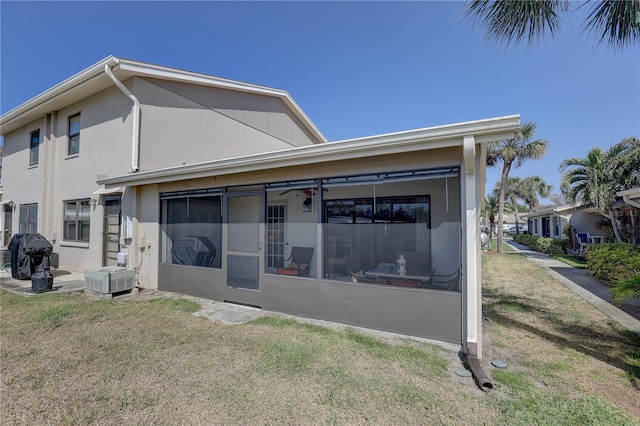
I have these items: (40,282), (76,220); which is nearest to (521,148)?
(76,220)

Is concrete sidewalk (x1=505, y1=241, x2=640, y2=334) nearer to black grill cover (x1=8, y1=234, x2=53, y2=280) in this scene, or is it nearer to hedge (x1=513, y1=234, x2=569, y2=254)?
hedge (x1=513, y1=234, x2=569, y2=254)

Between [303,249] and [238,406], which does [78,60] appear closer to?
[303,249]

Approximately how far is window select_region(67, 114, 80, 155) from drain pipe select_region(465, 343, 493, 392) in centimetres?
1277

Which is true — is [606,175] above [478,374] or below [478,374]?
above

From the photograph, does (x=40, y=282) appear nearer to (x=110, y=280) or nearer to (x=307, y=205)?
(x=110, y=280)

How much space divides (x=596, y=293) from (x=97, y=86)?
15.1m

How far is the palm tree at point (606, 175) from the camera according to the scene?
476 inches

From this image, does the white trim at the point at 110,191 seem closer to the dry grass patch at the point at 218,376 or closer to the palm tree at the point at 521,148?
the dry grass patch at the point at 218,376

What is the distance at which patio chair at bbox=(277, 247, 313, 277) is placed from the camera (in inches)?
224

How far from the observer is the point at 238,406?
2902 millimetres

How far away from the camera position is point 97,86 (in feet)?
29.9

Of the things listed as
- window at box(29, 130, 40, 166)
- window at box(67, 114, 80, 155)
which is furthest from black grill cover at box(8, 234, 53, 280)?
window at box(29, 130, 40, 166)

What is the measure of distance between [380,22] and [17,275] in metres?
13.0

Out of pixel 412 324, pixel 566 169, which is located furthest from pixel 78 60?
pixel 566 169
